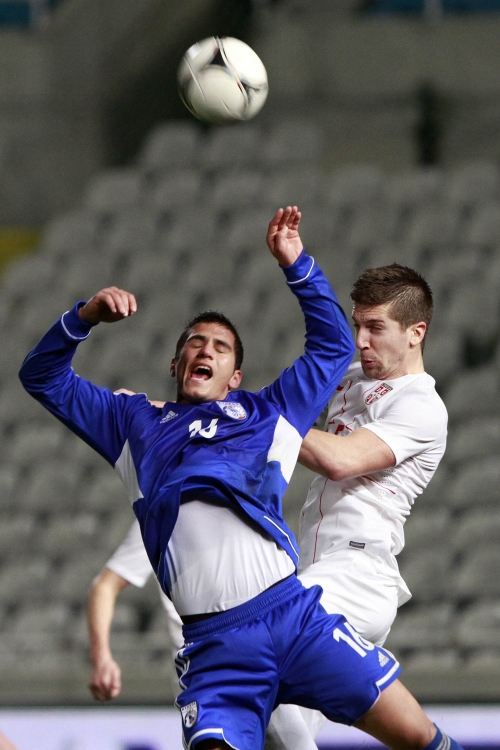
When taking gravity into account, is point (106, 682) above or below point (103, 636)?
below

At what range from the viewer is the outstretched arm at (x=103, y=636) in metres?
4.38

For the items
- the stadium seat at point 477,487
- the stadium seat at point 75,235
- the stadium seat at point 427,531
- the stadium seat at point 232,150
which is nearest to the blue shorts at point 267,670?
the stadium seat at point 427,531

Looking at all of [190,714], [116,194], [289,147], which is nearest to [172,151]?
[116,194]

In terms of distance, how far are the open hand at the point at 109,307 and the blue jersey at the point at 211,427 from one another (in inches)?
1.7

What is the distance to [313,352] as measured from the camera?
11.7 feet

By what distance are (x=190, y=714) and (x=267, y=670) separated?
258 mm

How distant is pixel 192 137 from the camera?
1063 cm

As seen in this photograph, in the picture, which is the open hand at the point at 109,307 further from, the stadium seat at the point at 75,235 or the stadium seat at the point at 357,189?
the stadium seat at the point at 75,235

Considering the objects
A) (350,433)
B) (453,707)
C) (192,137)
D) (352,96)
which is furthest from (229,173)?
(350,433)

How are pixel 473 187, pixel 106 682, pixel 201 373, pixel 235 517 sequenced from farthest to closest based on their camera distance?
1. pixel 473 187
2. pixel 106 682
3. pixel 201 373
4. pixel 235 517

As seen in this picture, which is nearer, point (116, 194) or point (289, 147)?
point (289, 147)

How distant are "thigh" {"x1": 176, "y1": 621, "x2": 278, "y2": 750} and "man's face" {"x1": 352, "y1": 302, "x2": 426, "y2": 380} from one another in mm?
1002

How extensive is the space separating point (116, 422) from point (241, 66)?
1.41m

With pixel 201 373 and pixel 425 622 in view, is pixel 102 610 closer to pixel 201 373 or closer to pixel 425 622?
pixel 201 373
